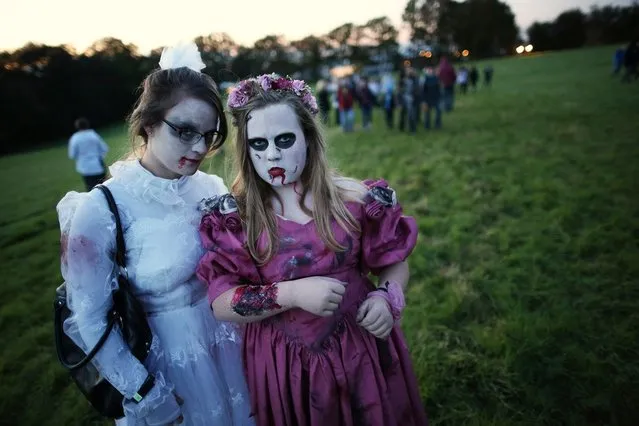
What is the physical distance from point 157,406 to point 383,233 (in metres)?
1.10

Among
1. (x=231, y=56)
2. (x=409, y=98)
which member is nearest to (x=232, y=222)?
(x=409, y=98)

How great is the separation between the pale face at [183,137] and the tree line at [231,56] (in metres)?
0.69

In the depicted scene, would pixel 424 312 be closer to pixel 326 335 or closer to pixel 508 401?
pixel 508 401

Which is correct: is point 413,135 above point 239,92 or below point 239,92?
below

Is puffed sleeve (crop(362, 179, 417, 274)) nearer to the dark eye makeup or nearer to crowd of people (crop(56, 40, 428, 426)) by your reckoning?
crowd of people (crop(56, 40, 428, 426))

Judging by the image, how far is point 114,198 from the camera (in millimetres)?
1490

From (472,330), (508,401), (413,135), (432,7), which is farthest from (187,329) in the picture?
(432,7)

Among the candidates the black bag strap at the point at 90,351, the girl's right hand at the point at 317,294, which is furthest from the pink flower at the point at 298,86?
the black bag strap at the point at 90,351

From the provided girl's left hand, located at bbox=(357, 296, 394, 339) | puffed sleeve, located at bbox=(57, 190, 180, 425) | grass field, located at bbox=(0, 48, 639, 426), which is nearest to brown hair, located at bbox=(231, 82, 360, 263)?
girl's left hand, located at bbox=(357, 296, 394, 339)

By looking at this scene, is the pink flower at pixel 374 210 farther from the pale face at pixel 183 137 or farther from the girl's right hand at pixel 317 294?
the pale face at pixel 183 137

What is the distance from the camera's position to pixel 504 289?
348cm

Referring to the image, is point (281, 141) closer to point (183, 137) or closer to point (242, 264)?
point (183, 137)

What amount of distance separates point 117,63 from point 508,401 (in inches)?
1663

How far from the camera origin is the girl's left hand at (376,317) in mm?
1388
